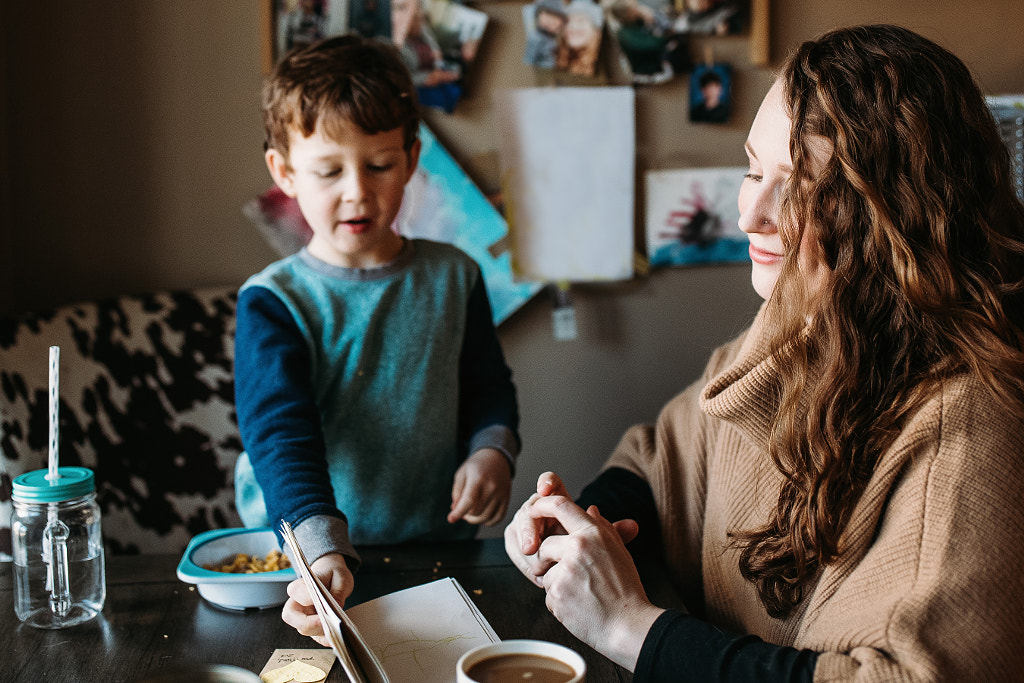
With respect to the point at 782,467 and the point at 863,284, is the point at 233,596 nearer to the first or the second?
the point at 782,467

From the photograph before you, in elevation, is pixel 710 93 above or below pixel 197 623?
above

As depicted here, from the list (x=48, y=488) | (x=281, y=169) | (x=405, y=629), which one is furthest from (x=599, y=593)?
(x=281, y=169)

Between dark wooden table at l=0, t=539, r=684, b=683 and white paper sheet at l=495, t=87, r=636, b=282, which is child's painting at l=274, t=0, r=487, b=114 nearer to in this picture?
white paper sheet at l=495, t=87, r=636, b=282

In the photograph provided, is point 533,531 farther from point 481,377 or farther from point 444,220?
point 444,220

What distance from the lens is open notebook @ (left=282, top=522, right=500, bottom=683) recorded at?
71cm

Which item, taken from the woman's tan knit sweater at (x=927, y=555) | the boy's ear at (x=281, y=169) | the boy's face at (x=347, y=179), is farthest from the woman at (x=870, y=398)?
the boy's ear at (x=281, y=169)

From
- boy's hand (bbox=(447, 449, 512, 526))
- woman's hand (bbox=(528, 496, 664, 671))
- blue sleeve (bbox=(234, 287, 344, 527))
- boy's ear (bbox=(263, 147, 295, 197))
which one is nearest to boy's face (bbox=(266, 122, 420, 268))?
boy's ear (bbox=(263, 147, 295, 197))

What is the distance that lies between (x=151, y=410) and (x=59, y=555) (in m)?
0.79

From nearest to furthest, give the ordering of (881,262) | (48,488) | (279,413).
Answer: (881,262) → (48,488) → (279,413)

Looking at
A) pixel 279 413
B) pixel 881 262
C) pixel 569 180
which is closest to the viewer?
pixel 881 262

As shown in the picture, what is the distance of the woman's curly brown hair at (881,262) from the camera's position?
2.62 feet

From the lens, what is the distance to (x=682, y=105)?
2.00 metres

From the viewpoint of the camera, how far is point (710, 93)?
198 centimetres

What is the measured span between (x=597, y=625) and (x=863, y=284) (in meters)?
0.40
